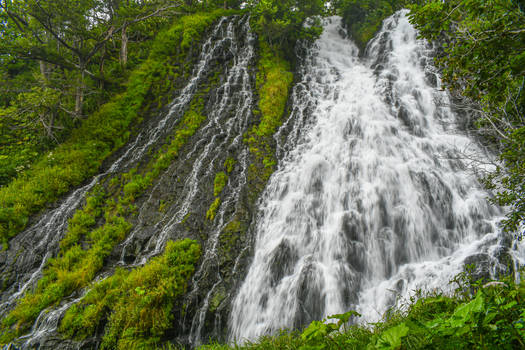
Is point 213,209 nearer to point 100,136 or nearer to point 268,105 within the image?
point 268,105

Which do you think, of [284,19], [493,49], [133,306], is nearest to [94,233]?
[133,306]

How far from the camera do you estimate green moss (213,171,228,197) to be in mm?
9800

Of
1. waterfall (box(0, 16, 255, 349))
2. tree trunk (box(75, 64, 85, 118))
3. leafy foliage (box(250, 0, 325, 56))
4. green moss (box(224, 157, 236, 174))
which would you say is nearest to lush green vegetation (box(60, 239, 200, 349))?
waterfall (box(0, 16, 255, 349))

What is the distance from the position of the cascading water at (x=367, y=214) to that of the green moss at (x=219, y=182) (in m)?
1.89

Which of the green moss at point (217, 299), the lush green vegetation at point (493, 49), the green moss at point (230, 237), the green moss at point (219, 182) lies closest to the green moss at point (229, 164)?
the green moss at point (219, 182)

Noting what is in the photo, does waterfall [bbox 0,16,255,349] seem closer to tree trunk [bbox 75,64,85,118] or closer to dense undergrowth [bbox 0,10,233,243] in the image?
dense undergrowth [bbox 0,10,233,243]

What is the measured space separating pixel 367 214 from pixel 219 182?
19.2ft

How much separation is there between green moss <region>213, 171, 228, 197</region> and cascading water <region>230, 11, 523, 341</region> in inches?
74.4

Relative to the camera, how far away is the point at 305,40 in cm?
1911

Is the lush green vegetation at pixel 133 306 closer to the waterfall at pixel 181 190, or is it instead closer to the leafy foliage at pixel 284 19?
the waterfall at pixel 181 190

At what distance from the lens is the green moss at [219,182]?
980cm

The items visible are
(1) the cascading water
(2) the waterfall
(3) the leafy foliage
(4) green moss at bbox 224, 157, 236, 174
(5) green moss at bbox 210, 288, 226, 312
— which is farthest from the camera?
(3) the leafy foliage

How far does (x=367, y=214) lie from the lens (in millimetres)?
7832

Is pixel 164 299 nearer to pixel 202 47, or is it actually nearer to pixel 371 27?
pixel 202 47
